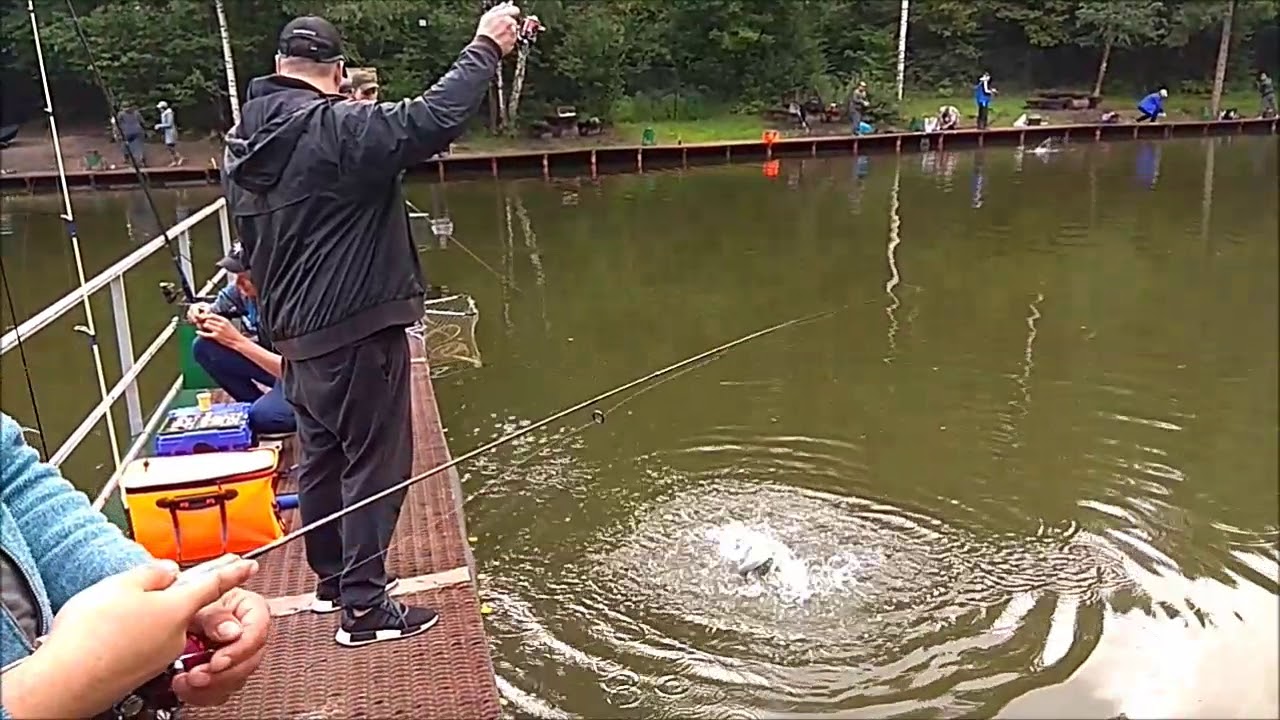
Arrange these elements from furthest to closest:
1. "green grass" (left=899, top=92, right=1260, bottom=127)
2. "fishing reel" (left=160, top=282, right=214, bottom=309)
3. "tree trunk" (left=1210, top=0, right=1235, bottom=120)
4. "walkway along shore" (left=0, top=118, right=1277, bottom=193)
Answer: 1. "green grass" (left=899, top=92, right=1260, bottom=127)
2. "tree trunk" (left=1210, top=0, right=1235, bottom=120)
3. "walkway along shore" (left=0, top=118, right=1277, bottom=193)
4. "fishing reel" (left=160, top=282, right=214, bottom=309)

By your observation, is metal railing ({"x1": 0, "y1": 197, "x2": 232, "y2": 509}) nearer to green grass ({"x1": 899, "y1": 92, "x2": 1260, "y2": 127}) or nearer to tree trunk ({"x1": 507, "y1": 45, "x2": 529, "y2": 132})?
tree trunk ({"x1": 507, "y1": 45, "x2": 529, "y2": 132})

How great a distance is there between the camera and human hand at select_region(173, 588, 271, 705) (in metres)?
1.45

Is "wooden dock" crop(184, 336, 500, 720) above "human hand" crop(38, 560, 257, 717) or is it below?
below

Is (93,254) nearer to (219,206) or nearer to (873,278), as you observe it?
(219,206)

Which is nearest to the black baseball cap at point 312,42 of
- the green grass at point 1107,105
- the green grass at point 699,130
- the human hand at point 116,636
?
the human hand at point 116,636

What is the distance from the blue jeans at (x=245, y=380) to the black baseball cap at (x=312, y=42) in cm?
182

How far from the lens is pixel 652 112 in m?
25.8

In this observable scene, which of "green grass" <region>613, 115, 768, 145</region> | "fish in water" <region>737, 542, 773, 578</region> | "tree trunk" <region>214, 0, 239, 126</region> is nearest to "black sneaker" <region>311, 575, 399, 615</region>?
"fish in water" <region>737, 542, 773, 578</region>

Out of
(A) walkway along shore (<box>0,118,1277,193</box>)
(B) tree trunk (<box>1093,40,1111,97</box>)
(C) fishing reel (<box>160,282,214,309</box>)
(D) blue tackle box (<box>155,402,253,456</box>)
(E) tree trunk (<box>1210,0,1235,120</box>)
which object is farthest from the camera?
(B) tree trunk (<box>1093,40,1111,97</box>)

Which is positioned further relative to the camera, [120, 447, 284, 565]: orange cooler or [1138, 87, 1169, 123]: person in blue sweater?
[1138, 87, 1169, 123]: person in blue sweater

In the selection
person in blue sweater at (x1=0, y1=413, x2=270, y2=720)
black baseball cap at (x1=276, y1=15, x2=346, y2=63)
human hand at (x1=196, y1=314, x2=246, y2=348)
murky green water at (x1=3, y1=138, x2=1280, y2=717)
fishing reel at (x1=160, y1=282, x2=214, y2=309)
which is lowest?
murky green water at (x1=3, y1=138, x2=1280, y2=717)

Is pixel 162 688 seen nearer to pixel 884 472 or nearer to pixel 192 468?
pixel 192 468

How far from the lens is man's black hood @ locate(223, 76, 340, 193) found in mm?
2756

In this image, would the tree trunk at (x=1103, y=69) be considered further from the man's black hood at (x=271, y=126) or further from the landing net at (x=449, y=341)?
the man's black hood at (x=271, y=126)
